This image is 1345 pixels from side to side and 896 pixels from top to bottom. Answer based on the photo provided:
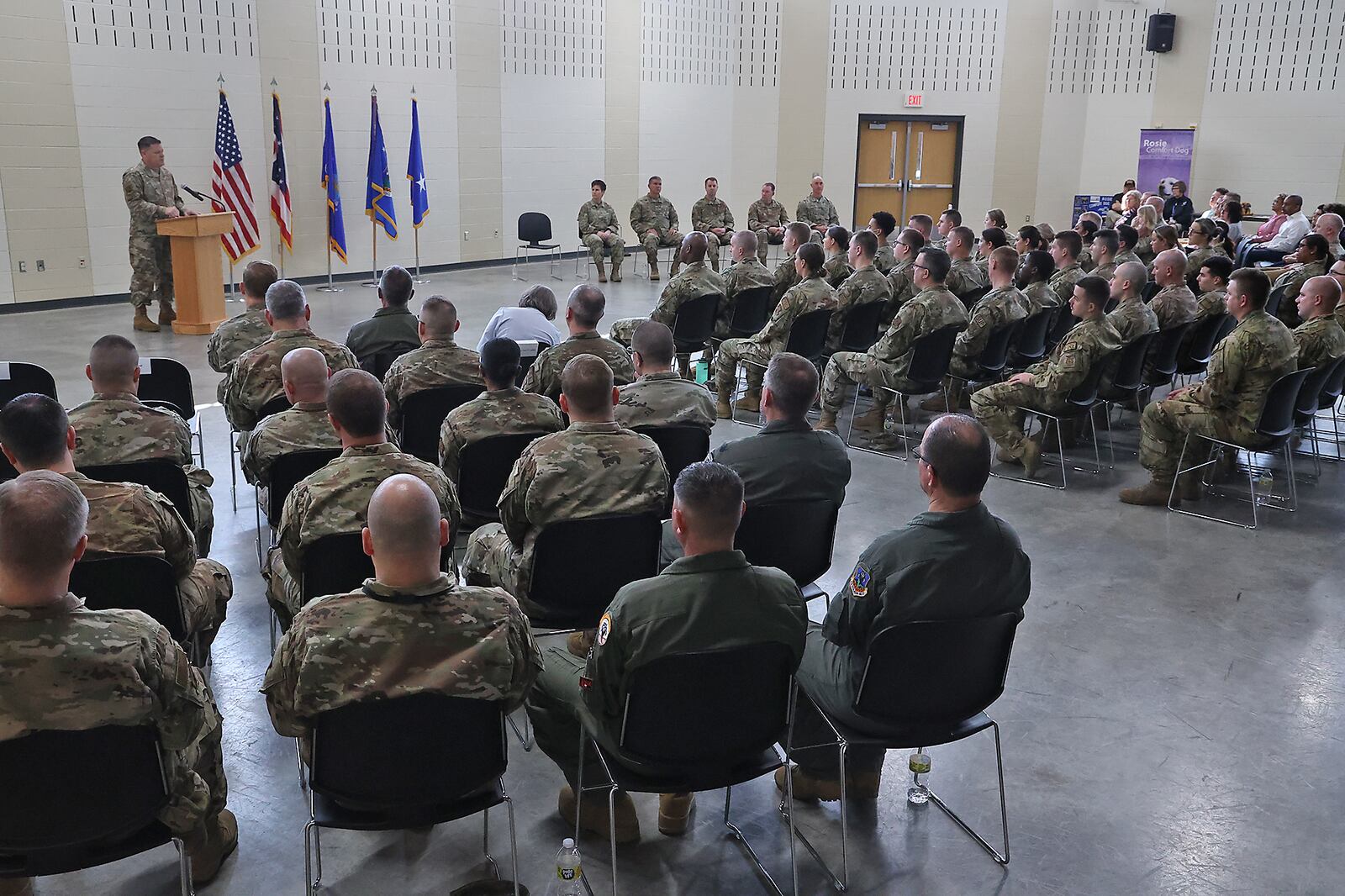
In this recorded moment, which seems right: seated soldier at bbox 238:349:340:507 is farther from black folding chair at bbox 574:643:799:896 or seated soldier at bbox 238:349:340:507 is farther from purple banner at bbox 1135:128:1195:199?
purple banner at bbox 1135:128:1195:199

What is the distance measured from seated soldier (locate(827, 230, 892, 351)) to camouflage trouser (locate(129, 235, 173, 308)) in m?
6.66

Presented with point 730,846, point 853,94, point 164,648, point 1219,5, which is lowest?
point 730,846

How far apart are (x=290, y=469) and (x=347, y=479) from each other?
936 millimetres

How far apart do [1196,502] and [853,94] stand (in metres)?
13.2

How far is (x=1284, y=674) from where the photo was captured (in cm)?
428

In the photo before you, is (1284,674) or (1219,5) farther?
(1219,5)

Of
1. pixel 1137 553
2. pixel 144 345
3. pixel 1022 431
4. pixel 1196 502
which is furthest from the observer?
pixel 144 345

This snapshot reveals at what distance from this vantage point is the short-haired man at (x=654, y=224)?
1442cm

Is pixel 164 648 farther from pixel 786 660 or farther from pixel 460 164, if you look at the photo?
pixel 460 164

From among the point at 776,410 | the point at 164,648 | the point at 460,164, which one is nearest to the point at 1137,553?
the point at 776,410

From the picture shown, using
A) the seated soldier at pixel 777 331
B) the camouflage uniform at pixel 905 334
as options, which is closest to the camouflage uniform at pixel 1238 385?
the camouflage uniform at pixel 905 334

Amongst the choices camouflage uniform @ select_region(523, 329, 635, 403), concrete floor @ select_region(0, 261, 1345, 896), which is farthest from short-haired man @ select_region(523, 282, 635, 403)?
concrete floor @ select_region(0, 261, 1345, 896)

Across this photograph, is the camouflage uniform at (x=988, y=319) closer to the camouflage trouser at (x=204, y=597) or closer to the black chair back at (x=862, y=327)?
the black chair back at (x=862, y=327)

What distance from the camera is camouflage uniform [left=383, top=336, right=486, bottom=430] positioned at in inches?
208
